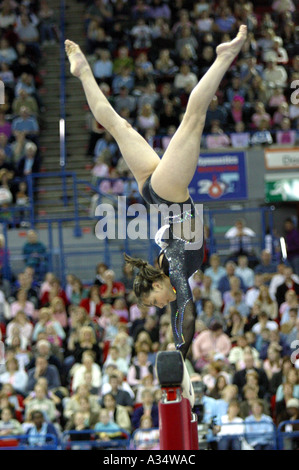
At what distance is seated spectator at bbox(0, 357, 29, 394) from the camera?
9.03m

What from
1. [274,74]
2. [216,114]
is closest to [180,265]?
[216,114]

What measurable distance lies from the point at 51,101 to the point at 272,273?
241 inches

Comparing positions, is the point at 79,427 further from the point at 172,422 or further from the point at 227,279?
the point at 172,422

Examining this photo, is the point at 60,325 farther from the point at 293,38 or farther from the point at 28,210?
the point at 293,38

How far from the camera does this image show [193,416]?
166 inches

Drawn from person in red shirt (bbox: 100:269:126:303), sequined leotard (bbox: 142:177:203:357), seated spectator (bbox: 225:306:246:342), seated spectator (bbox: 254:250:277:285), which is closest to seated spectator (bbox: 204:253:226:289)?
seated spectator (bbox: 254:250:277:285)

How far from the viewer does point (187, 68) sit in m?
13.9

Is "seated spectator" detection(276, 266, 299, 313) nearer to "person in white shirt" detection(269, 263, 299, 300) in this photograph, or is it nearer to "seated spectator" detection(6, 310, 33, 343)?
"person in white shirt" detection(269, 263, 299, 300)

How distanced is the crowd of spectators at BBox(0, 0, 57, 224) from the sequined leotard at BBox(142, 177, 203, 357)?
6.68 metres

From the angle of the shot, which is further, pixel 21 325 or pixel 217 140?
pixel 217 140

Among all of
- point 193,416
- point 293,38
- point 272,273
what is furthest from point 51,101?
point 193,416

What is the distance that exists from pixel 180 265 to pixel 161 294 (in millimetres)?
194

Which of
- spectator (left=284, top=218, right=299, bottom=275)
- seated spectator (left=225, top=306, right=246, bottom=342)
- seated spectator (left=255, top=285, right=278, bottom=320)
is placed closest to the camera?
seated spectator (left=225, top=306, right=246, bottom=342)

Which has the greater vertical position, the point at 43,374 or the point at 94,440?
the point at 43,374
